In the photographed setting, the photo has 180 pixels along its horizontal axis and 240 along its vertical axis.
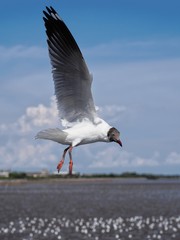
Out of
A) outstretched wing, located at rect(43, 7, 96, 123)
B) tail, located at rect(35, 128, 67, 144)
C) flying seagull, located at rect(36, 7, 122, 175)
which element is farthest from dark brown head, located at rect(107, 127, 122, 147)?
outstretched wing, located at rect(43, 7, 96, 123)

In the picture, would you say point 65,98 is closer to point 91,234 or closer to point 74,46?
point 74,46

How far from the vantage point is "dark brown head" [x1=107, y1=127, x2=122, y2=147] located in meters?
6.11

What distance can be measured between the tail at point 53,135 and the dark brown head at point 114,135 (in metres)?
0.59

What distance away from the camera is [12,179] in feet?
586

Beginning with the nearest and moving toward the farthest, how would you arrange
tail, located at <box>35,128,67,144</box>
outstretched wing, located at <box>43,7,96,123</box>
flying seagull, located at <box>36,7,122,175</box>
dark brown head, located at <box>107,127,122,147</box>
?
dark brown head, located at <box>107,127,122,147</box>, tail, located at <box>35,128,67,144</box>, flying seagull, located at <box>36,7,122,175</box>, outstretched wing, located at <box>43,7,96,123</box>

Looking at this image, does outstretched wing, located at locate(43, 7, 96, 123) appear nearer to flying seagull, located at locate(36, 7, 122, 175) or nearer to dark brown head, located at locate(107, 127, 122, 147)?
flying seagull, located at locate(36, 7, 122, 175)

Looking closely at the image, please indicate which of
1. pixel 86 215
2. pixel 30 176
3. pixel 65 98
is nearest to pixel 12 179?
pixel 30 176

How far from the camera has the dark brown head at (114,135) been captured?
6113 mm

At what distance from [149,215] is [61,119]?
6214 centimetres

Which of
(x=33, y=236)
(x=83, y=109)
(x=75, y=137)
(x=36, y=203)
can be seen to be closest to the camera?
(x=75, y=137)

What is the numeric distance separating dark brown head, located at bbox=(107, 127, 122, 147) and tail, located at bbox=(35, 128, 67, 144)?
59 cm

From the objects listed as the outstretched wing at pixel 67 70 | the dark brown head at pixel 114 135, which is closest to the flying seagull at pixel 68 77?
the outstretched wing at pixel 67 70

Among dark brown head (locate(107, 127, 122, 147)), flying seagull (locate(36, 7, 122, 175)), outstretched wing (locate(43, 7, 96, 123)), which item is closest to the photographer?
dark brown head (locate(107, 127, 122, 147))

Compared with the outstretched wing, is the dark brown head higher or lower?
lower
